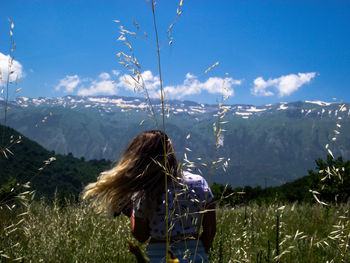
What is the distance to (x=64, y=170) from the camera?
76938mm

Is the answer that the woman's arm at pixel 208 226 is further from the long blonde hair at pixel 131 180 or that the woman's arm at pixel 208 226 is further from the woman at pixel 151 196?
the long blonde hair at pixel 131 180

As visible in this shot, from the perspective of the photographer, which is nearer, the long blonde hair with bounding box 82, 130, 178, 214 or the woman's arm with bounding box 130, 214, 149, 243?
the long blonde hair with bounding box 82, 130, 178, 214

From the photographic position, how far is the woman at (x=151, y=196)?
85.0 inches

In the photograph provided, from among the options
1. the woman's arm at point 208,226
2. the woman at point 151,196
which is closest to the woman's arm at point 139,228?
the woman at point 151,196

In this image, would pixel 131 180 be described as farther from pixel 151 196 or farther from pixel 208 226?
pixel 208 226

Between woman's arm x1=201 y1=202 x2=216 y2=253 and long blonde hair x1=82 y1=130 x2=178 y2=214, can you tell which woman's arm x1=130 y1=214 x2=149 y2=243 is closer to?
long blonde hair x1=82 y1=130 x2=178 y2=214

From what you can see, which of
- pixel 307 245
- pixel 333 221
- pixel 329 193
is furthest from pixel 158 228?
pixel 329 193

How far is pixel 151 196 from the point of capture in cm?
221

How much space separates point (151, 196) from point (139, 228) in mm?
286

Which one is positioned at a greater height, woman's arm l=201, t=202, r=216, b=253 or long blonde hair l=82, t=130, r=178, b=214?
long blonde hair l=82, t=130, r=178, b=214

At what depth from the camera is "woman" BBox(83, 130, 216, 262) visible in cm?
216

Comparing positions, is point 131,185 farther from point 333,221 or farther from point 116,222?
point 333,221

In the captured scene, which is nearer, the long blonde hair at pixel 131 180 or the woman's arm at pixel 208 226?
the long blonde hair at pixel 131 180

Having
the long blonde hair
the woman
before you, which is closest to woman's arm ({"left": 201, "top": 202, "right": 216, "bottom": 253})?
the woman
